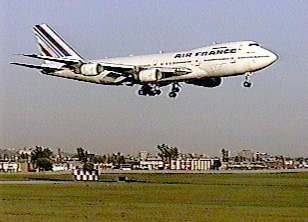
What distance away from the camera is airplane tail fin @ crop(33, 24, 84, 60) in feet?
286

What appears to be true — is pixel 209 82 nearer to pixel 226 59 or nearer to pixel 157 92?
pixel 157 92

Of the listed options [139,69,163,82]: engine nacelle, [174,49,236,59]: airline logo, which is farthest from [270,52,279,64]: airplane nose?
[139,69,163,82]: engine nacelle

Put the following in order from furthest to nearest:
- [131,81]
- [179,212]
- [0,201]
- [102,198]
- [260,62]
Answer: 1. [131,81]
2. [260,62]
3. [102,198]
4. [0,201]
5. [179,212]

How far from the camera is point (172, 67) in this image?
70562 mm

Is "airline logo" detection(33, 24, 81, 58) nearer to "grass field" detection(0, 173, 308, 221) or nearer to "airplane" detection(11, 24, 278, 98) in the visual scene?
"airplane" detection(11, 24, 278, 98)

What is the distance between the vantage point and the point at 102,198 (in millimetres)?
46938

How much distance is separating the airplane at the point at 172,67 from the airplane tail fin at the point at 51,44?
4.90m

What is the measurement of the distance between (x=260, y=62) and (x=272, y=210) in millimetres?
28838

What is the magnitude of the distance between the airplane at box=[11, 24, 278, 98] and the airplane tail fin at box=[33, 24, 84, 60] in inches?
193

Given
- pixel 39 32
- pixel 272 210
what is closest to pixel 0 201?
pixel 272 210

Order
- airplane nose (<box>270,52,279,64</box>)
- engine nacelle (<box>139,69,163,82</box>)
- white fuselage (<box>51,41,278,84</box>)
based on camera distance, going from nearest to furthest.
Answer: white fuselage (<box>51,41,278,84</box>)
airplane nose (<box>270,52,279,64</box>)
engine nacelle (<box>139,69,163,82</box>)

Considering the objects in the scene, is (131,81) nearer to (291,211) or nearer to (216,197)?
(216,197)

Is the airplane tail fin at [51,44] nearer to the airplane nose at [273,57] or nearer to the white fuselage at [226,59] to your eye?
the white fuselage at [226,59]

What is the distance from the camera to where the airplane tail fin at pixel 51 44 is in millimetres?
87188
